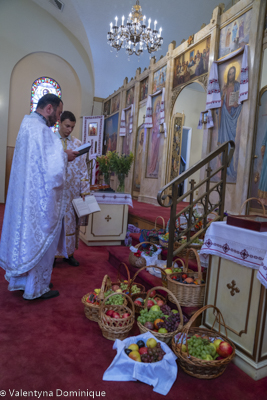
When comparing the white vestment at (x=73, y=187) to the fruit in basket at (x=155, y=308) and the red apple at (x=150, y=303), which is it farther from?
the fruit in basket at (x=155, y=308)

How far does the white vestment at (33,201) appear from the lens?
9.37ft

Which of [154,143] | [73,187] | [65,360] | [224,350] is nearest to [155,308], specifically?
[224,350]

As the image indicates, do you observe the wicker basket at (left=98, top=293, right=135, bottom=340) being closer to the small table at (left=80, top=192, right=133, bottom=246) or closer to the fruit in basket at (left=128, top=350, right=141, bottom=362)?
the fruit in basket at (left=128, top=350, right=141, bottom=362)

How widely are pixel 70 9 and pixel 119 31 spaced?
3953 millimetres

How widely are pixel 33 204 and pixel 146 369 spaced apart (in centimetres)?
181

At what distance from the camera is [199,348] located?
2.05 metres

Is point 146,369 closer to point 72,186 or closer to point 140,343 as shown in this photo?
point 140,343

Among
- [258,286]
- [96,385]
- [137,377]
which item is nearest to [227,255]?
[258,286]

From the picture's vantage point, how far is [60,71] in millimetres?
13953

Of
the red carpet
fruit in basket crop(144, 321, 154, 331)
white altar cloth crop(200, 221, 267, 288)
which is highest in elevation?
white altar cloth crop(200, 221, 267, 288)

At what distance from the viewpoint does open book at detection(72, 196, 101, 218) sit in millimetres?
4141

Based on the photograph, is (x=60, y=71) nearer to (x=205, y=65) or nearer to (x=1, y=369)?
(x=205, y=65)

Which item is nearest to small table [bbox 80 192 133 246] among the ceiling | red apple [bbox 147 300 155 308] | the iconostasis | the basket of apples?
the iconostasis

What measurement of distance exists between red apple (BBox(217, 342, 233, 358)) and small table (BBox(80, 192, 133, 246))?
158 inches
